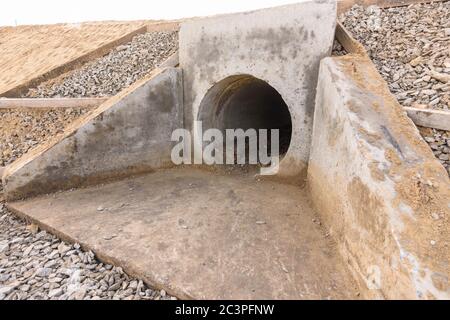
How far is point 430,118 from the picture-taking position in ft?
11.8

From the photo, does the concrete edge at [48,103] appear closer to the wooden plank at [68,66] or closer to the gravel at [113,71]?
the gravel at [113,71]

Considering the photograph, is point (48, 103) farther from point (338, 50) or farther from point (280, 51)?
point (338, 50)

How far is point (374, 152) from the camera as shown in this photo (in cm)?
309

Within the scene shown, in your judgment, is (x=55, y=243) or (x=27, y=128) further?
(x=27, y=128)

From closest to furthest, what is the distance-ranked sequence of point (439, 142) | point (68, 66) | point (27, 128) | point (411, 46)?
point (439, 142), point (411, 46), point (27, 128), point (68, 66)

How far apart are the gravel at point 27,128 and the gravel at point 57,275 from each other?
2633 millimetres

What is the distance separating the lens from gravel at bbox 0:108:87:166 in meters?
6.25

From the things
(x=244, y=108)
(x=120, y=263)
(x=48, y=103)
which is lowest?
(x=120, y=263)

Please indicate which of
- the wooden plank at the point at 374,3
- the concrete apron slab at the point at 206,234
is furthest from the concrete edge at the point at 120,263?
the wooden plank at the point at 374,3

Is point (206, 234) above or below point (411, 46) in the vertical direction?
below

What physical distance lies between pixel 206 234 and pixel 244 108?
397 centimetres

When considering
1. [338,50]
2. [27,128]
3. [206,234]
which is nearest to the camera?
[206,234]

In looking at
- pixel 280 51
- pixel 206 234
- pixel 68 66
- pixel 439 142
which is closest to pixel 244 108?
pixel 280 51

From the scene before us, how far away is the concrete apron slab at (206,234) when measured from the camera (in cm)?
307
